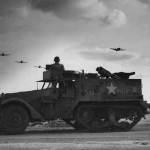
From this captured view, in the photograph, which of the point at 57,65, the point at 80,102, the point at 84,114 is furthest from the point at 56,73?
the point at 84,114

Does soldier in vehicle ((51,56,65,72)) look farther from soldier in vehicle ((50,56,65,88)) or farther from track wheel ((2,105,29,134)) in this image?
track wheel ((2,105,29,134))

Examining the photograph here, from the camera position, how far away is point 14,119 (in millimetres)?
15617

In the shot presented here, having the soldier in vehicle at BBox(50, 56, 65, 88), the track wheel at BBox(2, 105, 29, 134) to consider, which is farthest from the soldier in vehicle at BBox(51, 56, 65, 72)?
the track wheel at BBox(2, 105, 29, 134)

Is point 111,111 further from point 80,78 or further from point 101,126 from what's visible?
point 80,78

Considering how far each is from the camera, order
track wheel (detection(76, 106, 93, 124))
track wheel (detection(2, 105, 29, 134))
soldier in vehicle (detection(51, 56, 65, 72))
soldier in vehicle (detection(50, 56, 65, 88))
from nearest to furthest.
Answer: track wheel (detection(2, 105, 29, 134)), track wheel (detection(76, 106, 93, 124)), soldier in vehicle (detection(50, 56, 65, 88)), soldier in vehicle (detection(51, 56, 65, 72))

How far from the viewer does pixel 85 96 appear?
53.3 ft

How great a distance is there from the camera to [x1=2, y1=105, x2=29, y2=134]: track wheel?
15523 mm

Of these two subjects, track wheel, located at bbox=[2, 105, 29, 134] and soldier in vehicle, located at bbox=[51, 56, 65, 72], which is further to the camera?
soldier in vehicle, located at bbox=[51, 56, 65, 72]

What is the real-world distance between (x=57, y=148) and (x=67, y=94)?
658 cm

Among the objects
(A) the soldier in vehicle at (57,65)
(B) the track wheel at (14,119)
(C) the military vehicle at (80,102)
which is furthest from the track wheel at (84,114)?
(B) the track wheel at (14,119)

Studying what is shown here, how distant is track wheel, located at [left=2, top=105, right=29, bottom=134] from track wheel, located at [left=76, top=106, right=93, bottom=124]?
6.78 ft

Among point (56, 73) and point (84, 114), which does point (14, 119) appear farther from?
point (84, 114)

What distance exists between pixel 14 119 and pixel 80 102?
272 cm

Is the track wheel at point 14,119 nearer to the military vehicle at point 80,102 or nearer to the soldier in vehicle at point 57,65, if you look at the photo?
the military vehicle at point 80,102
